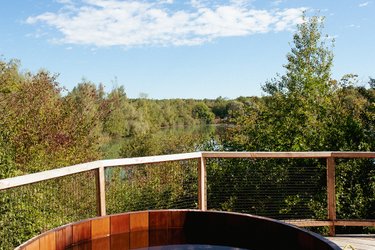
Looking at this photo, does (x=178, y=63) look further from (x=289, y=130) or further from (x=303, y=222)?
(x=303, y=222)

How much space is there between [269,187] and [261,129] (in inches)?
107

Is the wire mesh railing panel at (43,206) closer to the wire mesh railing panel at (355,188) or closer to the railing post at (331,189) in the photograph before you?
the railing post at (331,189)

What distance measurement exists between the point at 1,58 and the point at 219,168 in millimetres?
9452

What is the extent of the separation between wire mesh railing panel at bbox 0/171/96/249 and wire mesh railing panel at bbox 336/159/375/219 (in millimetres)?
3535

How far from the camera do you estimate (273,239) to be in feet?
6.10

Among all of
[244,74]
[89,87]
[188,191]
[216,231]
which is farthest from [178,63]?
[216,231]

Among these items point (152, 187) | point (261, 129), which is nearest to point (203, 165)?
point (152, 187)

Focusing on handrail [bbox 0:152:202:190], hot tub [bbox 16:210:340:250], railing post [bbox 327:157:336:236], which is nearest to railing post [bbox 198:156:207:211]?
handrail [bbox 0:152:202:190]

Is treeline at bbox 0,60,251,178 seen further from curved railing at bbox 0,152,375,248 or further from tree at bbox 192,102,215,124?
tree at bbox 192,102,215,124

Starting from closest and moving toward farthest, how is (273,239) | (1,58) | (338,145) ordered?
(273,239), (338,145), (1,58)

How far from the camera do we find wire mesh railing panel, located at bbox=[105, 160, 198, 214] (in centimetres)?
450

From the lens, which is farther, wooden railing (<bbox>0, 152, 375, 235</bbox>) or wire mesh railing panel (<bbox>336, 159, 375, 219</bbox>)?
wire mesh railing panel (<bbox>336, 159, 375, 219</bbox>)

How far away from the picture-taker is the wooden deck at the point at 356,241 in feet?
11.8

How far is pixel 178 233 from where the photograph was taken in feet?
6.72
